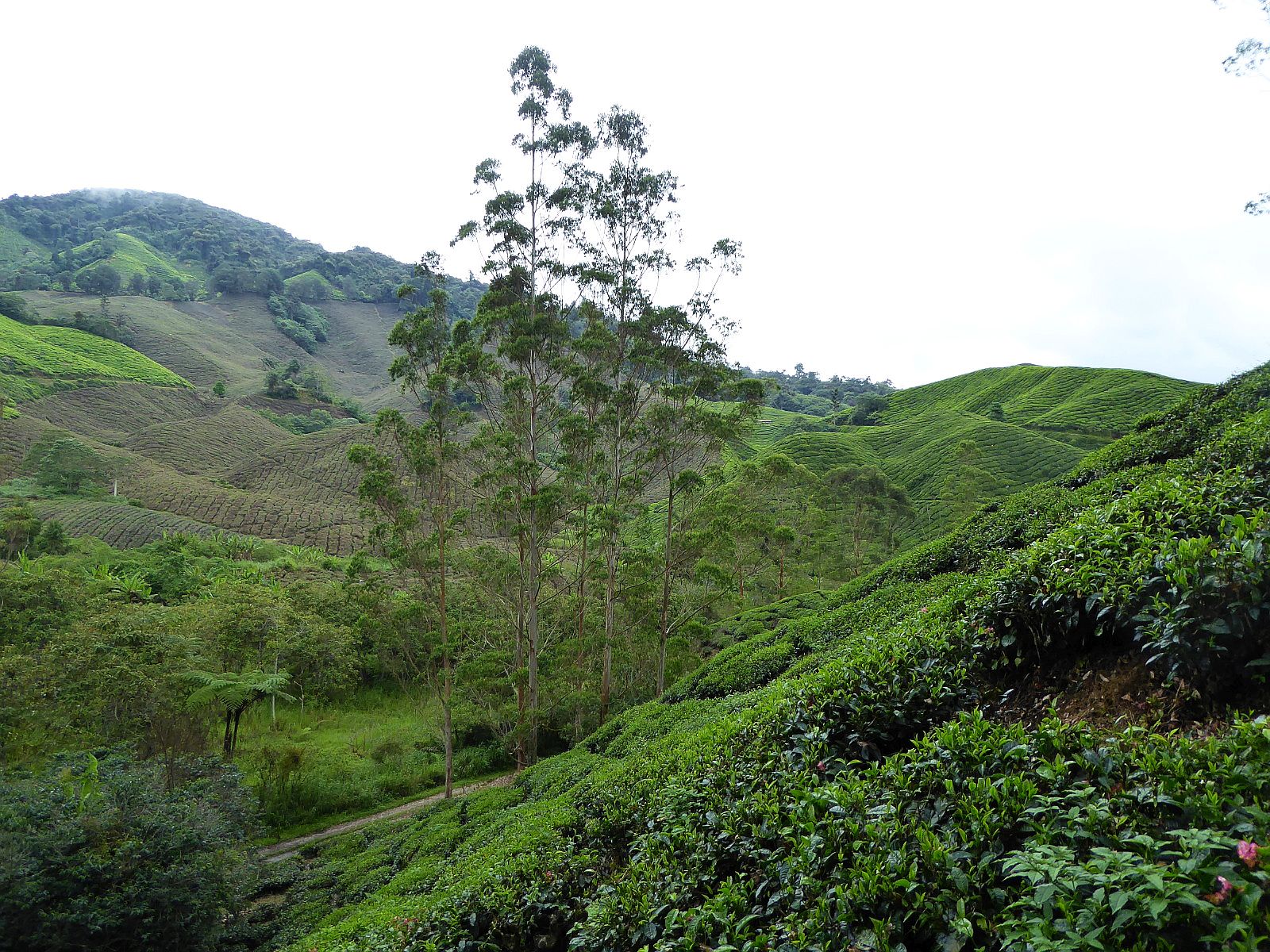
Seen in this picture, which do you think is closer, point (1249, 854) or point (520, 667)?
point (1249, 854)

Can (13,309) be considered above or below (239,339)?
below

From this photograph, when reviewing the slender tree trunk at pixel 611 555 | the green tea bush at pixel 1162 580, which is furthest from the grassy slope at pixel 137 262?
the green tea bush at pixel 1162 580

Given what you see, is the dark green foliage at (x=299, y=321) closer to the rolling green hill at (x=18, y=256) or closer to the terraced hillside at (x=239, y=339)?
the terraced hillside at (x=239, y=339)

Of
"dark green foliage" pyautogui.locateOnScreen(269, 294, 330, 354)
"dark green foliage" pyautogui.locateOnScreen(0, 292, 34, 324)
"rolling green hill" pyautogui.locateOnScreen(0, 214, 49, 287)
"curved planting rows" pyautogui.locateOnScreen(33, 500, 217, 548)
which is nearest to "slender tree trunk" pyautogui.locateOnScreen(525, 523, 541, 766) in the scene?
"curved planting rows" pyautogui.locateOnScreen(33, 500, 217, 548)

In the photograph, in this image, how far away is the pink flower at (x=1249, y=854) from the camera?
1897mm

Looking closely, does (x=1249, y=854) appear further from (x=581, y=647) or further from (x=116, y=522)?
(x=116, y=522)

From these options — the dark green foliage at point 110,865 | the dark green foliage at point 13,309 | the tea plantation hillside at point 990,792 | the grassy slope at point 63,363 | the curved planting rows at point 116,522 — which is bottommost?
the dark green foliage at point 110,865

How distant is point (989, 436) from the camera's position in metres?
47.6

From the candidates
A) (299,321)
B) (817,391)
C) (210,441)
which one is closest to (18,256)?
(299,321)

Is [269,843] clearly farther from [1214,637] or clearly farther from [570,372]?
[1214,637]

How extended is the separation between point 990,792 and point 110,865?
11.5m

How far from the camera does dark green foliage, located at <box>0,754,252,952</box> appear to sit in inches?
316

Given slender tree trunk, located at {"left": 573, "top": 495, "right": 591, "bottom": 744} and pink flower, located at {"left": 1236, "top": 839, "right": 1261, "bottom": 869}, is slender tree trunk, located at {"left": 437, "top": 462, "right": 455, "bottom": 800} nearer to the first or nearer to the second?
slender tree trunk, located at {"left": 573, "top": 495, "right": 591, "bottom": 744}

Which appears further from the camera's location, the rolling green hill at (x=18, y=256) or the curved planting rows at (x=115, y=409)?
the rolling green hill at (x=18, y=256)
